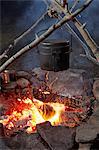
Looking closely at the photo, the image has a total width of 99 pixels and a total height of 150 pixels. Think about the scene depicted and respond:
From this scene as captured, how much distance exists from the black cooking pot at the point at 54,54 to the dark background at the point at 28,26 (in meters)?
1.57

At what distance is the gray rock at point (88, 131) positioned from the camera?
379 centimetres

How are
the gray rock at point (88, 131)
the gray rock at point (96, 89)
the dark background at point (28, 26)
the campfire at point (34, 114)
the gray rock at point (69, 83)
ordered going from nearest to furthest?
the gray rock at point (88, 131) → the campfire at point (34, 114) → the gray rock at point (96, 89) → the gray rock at point (69, 83) → the dark background at point (28, 26)

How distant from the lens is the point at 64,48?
18.2 feet

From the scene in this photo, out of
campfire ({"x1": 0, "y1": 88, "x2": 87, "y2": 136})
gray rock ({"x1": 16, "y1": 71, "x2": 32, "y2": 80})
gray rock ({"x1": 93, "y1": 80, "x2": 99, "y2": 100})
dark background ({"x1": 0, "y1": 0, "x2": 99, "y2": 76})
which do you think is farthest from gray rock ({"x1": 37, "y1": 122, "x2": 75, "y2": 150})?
dark background ({"x1": 0, "y1": 0, "x2": 99, "y2": 76})

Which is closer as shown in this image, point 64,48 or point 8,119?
point 8,119

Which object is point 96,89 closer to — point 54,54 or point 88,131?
point 54,54

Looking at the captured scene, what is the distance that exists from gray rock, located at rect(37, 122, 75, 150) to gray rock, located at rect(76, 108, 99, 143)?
140 millimetres

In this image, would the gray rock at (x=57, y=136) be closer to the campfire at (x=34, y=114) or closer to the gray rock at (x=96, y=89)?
the campfire at (x=34, y=114)

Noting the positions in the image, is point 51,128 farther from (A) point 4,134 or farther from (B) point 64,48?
(B) point 64,48

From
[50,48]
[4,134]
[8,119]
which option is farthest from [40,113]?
[50,48]

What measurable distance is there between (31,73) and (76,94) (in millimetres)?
1349

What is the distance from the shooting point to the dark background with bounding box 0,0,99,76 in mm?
7951

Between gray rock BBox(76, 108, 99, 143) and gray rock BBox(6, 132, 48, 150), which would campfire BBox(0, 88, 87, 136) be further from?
gray rock BBox(76, 108, 99, 143)

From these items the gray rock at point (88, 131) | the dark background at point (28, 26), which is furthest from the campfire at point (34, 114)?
the dark background at point (28, 26)
